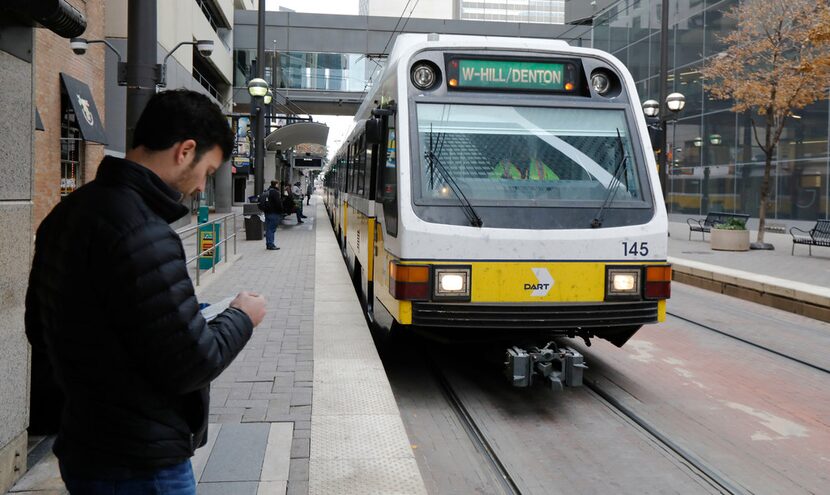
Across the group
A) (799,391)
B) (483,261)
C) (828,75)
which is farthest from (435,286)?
(828,75)

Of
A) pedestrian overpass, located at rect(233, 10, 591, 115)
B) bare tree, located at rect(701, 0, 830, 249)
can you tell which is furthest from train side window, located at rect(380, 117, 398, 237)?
pedestrian overpass, located at rect(233, 10, 591, 115)

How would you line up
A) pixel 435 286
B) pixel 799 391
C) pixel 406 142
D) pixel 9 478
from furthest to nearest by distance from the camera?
1. pixel 799 391
2. pixel 406 142
3. pixel 435 286
4. pixel 9 478

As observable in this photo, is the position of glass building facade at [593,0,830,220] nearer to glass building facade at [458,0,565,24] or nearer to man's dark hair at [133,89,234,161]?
man's dark hair at [133,89,234,161]

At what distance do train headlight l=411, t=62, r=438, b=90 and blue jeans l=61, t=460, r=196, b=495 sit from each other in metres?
4.55

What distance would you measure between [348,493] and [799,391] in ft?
14.9

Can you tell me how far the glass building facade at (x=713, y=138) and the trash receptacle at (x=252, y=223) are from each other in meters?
14.0

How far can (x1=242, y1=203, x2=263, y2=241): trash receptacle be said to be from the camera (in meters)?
20.5

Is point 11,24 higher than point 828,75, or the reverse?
point 828,75

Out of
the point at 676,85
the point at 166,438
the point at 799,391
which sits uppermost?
the point at 676,85

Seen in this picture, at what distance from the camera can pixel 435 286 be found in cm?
537

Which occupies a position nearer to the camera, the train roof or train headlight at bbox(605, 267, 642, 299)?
train headlight at bbox(605, 267, 642, 299)

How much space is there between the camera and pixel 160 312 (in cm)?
173

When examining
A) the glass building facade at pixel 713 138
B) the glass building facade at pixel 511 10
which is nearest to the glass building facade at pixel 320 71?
the glass building facade at pixel 713 138

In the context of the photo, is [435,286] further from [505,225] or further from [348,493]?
[348,493]
